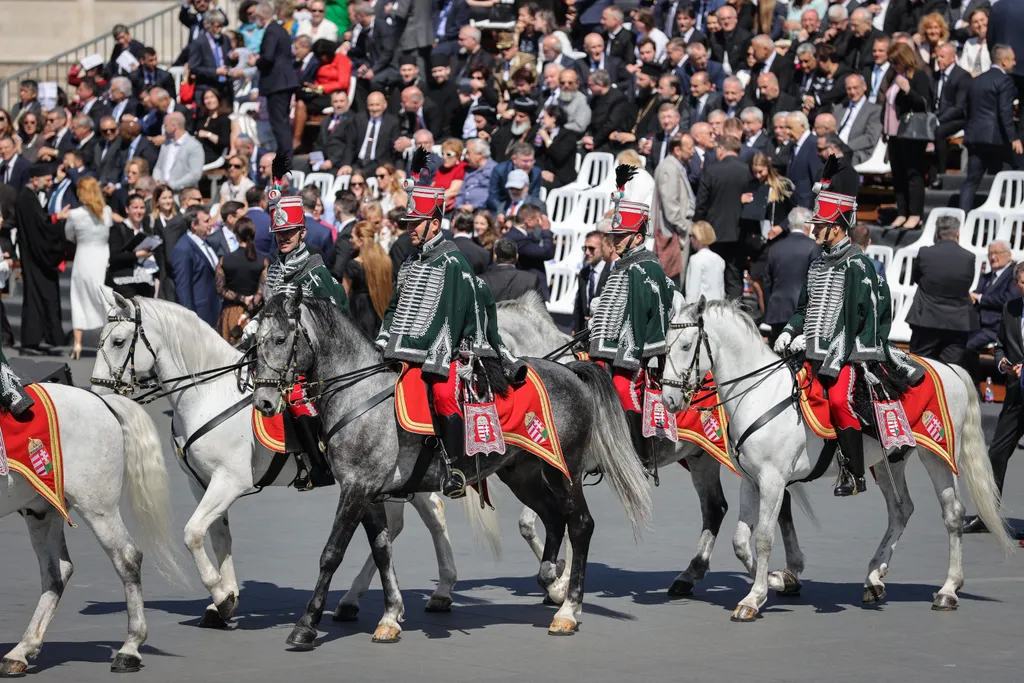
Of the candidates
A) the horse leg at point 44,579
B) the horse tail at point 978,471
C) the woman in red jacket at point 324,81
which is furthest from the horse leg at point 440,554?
the woman in red jacket at point 324,81

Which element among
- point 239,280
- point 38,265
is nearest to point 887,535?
point 239,280

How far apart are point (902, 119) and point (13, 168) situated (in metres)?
13.8

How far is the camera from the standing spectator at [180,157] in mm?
24922

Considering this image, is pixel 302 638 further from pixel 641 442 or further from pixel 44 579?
pixel 641 442

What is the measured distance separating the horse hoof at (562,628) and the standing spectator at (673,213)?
9.51 meters

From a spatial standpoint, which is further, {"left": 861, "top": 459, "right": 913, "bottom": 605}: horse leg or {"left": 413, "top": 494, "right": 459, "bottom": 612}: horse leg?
{"left": 861, "top": 459, "right": 913, "bottom": 605}: horse leg

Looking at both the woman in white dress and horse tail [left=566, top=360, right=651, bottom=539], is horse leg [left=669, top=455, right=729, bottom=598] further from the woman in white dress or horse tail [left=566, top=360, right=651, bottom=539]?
the woman in white dress

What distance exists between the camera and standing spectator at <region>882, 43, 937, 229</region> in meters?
19.8

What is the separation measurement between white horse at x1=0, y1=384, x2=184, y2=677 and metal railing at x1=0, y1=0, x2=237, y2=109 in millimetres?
25146

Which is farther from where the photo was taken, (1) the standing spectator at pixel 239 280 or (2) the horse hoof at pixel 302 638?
(1) the standing spectator at pixel 239 280

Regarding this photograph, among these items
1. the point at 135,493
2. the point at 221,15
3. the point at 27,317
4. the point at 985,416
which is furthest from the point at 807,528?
the point at 221,15

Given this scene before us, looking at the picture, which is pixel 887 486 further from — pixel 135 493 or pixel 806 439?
pixel 135 493

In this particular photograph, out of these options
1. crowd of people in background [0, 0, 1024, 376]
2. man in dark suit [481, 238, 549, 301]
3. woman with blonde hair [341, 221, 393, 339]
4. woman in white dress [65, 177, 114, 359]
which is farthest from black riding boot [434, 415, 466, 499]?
woman in white dress [65, 177, 114, 359]

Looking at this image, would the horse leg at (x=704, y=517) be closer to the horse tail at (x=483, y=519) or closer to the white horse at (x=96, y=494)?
the horse tail at (x=483, y=519)
